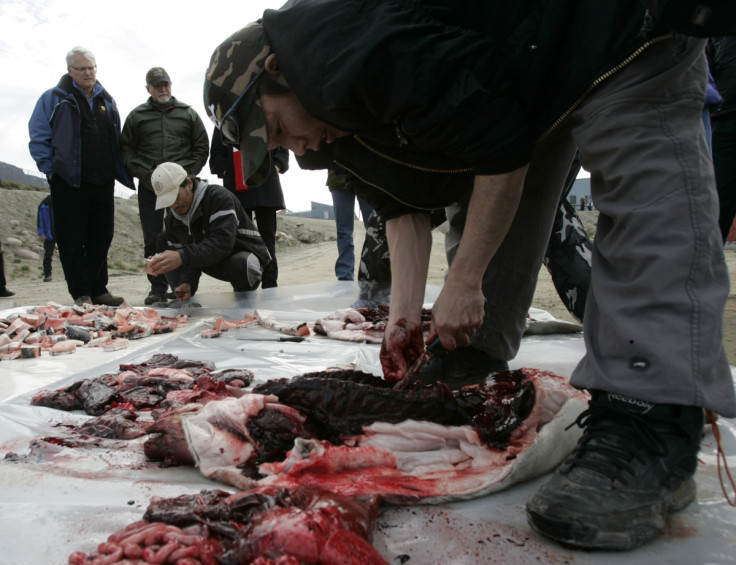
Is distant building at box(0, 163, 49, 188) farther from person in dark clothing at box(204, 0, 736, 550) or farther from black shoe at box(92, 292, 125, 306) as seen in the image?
person in dark clothing at box(204, 0, 736, 550)

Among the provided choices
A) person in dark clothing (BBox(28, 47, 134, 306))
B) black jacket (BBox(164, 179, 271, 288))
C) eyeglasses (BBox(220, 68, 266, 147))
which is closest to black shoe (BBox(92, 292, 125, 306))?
person in dark clothing (BBox(28, 47, 134, 306))

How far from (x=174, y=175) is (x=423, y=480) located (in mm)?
4232

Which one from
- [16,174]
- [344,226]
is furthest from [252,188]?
[16,174]

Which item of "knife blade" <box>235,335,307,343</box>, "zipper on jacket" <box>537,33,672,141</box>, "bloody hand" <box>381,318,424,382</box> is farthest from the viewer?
"knife blade" <box>235,335,307,343</box>

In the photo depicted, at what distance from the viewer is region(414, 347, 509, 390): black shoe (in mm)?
2334

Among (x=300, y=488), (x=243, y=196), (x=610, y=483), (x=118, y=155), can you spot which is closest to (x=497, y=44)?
(x=610, y=483)

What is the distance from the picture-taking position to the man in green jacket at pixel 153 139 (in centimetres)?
598

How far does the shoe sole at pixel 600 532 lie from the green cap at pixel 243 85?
4.18 feet

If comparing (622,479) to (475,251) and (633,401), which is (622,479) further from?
(475,251)

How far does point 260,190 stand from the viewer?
598 cm

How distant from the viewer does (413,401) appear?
1.69m

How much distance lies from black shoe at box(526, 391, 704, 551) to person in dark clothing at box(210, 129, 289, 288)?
16.1 ft

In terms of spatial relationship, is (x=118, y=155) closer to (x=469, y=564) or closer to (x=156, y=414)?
(x=156, y=414)

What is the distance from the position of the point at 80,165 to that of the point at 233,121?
4593mm
